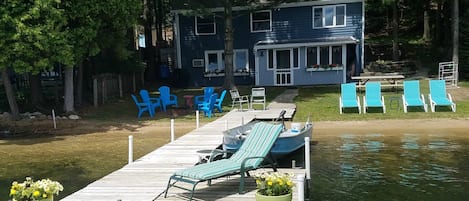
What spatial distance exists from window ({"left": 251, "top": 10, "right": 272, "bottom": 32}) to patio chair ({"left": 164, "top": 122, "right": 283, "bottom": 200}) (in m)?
19.4

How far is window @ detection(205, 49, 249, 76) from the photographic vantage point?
27188 millimetres

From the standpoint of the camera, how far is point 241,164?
6703 millimetres

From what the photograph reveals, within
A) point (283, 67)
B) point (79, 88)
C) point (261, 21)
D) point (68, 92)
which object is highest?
point (261, 21)

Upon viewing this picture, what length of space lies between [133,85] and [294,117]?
1232cm

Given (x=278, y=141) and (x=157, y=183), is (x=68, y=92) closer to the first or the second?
(x=278, y=141)

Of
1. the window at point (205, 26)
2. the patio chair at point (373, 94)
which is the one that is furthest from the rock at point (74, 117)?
the window at point (205, 26)

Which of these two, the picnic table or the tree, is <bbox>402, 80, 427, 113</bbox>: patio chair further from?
the tree

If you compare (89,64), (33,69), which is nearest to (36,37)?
(33,69)

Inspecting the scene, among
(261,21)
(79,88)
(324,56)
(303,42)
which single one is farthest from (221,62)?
(79,88)

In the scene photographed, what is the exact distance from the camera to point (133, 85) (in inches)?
1006

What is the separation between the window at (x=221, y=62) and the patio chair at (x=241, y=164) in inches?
759

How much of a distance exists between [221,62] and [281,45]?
4.14 m

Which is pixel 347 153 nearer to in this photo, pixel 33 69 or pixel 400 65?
pixel 33 69

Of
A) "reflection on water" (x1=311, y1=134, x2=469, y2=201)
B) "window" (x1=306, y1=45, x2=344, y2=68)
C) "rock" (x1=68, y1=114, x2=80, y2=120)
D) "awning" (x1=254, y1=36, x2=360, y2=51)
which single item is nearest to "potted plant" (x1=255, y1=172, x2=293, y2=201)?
"reflection on water" (x1=311, y1=134, x2=469, y2=201)
